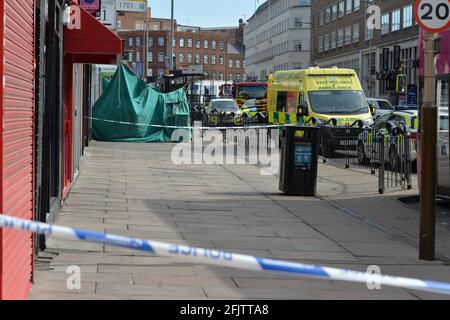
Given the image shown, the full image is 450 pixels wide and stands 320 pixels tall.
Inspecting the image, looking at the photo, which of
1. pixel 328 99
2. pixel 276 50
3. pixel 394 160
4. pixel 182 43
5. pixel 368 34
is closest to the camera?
pixel 394 160

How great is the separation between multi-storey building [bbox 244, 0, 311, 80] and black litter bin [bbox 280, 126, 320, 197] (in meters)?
88.0

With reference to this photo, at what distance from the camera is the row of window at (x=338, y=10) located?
77125mm

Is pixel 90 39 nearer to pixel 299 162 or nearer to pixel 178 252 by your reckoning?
pixel 299 162

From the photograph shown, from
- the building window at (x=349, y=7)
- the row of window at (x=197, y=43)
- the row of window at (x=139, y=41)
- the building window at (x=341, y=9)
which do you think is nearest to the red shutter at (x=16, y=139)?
the building window at (x=349, y=7)

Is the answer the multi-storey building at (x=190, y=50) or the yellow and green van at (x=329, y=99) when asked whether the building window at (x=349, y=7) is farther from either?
the multi-storey building at (x=190, y=50)

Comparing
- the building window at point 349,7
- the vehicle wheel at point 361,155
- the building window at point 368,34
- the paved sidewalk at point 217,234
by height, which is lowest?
the paved sidewalk at point 217,234

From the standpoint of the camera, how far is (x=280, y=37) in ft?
372

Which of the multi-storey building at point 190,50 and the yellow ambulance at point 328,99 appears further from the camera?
the multi-storey building at point 190,50

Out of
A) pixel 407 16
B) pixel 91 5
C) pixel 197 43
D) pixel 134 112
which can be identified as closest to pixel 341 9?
pixel 407 16

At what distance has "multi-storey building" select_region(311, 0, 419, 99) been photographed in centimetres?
6219

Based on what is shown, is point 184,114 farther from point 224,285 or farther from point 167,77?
point 224,285

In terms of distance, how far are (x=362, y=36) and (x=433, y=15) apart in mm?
67515

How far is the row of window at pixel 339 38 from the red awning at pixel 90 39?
67609mm

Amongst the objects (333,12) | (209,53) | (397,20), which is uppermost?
(209,53)
